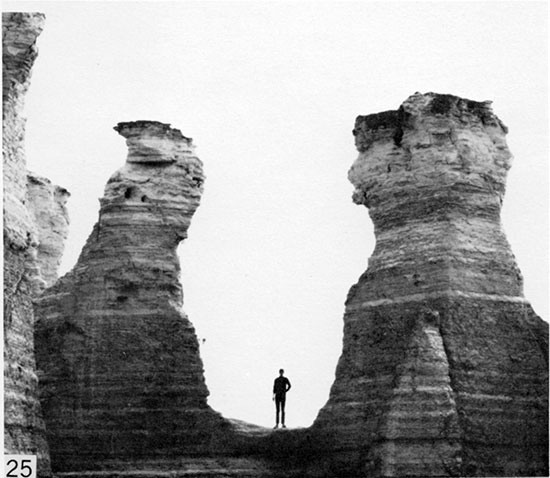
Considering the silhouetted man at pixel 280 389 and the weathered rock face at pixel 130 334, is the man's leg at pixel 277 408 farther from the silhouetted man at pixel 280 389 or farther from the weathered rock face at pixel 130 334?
the weathered rock face at pixel 130 334

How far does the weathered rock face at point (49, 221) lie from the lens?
48906mm

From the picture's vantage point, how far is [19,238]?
115 feet

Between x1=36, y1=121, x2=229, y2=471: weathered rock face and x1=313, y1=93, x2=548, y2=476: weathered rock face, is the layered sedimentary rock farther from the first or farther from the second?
x1=313, y1=93, x2=548, y2=476: weathered rock face

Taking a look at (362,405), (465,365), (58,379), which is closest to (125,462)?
(58,379)

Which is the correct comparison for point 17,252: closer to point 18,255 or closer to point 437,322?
point 18,255

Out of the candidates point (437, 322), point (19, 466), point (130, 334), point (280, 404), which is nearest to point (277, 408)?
point (280, 404)

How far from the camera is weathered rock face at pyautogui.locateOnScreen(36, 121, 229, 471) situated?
41188 millimetres

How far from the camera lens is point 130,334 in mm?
41750

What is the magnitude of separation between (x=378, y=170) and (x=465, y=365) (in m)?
5.09

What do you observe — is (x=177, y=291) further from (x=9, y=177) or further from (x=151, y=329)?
(x=9, y=177)

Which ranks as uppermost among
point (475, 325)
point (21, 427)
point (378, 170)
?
point (378, 170)

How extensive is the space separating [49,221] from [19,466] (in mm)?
18468

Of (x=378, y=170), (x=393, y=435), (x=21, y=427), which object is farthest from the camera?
(x=378, y=170)

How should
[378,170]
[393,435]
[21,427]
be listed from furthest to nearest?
[378,170] < [393,435] < [21,427]
